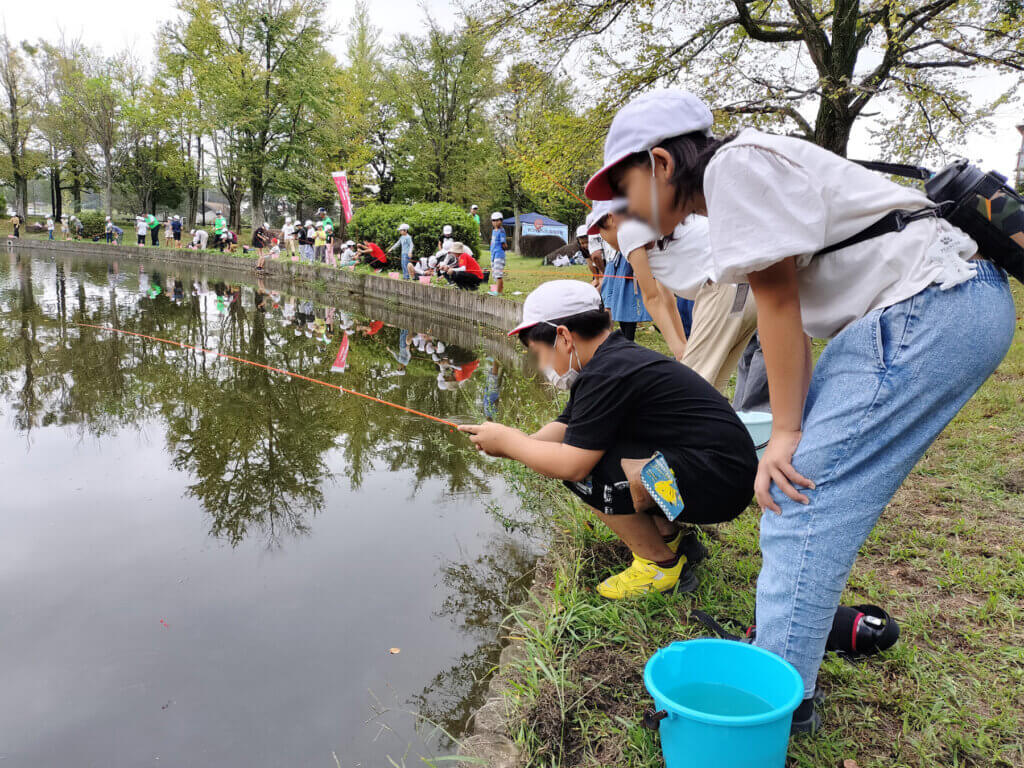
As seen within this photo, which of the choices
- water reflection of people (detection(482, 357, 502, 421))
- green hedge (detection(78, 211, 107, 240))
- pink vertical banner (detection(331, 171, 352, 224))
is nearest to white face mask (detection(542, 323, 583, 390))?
water reflection of people (detection(482, 357, 502, 421))

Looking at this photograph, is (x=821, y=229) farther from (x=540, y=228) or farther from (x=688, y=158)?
(x=540, y=228)

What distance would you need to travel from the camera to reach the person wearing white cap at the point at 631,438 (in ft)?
5.99

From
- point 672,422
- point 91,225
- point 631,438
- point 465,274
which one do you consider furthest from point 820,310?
point 91,225

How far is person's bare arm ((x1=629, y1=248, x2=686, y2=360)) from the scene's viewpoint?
2.79 metres

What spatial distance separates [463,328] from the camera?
31.1ft

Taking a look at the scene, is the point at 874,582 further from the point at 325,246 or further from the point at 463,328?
the point at 325,246

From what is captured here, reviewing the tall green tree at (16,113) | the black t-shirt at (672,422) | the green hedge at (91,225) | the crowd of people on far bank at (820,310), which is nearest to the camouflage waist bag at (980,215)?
the crowd of people on far bank at (820,310)

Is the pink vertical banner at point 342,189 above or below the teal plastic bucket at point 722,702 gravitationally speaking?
above

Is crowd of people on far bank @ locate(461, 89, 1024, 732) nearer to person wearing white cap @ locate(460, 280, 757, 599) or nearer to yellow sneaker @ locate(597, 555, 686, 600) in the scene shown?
person wearing white cap @ locate(460, 280, 757, 599)

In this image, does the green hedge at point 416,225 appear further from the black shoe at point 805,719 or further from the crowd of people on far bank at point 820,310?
the black shoe at point 805,719

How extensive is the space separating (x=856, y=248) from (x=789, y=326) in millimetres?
184

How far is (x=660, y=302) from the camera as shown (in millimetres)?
2875

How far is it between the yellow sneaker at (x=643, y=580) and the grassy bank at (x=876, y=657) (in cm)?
4

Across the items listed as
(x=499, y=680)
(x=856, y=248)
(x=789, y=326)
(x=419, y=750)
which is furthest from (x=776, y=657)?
(x=419, y=750)
